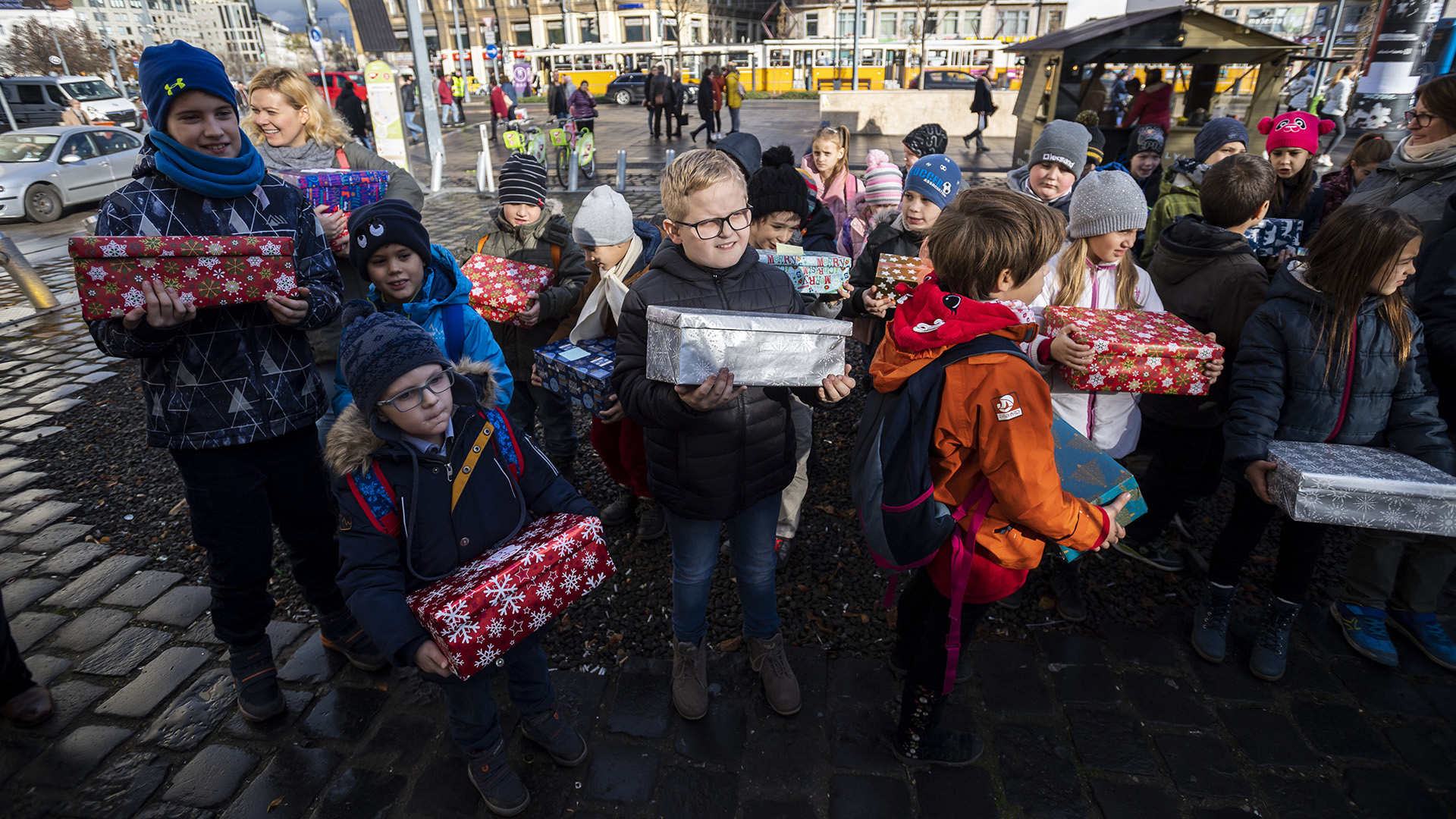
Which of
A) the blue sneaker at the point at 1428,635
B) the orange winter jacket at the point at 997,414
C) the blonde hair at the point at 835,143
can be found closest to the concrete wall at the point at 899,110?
the blonde hair at the point at 835,143

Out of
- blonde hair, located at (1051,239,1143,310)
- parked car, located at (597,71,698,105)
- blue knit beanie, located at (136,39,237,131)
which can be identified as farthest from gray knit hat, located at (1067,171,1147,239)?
parked car, located at (597,71,698,105)

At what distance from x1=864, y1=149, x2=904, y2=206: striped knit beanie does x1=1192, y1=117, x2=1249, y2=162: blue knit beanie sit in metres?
2.25

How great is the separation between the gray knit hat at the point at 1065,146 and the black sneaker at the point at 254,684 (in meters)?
4.86

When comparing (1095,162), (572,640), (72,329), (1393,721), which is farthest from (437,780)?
(72,329)

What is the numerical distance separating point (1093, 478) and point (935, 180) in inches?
76.8

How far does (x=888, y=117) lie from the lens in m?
21.7

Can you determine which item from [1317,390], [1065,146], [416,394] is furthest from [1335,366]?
[416,394]

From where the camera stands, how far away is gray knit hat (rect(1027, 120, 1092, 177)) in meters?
4.21

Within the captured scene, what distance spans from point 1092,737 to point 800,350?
2047 mm

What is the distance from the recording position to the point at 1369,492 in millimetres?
2365

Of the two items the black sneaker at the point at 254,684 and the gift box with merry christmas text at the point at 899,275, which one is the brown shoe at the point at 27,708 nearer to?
the black sneaker at the point at 254,684

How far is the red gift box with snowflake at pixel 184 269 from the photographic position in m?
2.08

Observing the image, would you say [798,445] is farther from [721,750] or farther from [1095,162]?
[1095,162]

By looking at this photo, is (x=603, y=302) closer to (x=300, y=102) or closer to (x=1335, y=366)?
(x=300, y=102)
